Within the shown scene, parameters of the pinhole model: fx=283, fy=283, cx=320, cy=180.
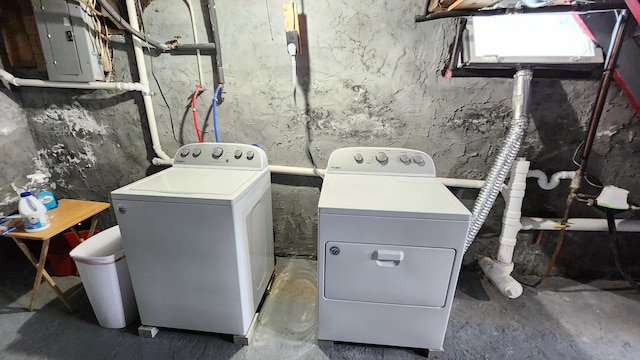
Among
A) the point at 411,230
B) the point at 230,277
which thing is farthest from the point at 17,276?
the point at 411,230

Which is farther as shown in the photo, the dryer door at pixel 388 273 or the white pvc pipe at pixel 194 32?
the white pvc pipe at pixel 194 32

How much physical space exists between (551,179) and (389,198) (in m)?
1.21

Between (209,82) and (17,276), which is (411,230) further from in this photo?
(17,276)

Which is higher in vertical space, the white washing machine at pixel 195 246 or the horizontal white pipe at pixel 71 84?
the horizontal white pipe at pixel 71 84

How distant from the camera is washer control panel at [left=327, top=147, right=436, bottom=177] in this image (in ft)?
5.29

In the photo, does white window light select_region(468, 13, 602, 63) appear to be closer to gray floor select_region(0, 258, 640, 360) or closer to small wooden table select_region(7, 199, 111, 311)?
gray floor select_region(0, 258, 640, 360)

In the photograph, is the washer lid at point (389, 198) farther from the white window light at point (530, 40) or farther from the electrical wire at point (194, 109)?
the electrical wire at point (194, 109)

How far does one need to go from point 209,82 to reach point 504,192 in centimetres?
198

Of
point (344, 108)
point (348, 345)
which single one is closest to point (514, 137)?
point (344, 108)

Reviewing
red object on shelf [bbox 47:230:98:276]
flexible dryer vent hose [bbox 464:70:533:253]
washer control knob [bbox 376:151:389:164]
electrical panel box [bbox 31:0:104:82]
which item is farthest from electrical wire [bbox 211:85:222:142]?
flexible dryer vent hose [bbox 464:70:533:253]

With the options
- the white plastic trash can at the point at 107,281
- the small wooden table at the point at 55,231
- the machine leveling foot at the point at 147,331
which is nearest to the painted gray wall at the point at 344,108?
the small wooden table at the point at 55,231

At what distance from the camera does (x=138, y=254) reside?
1.31 meters

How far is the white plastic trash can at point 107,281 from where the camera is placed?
55.5 inches

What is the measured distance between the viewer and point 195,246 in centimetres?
126
